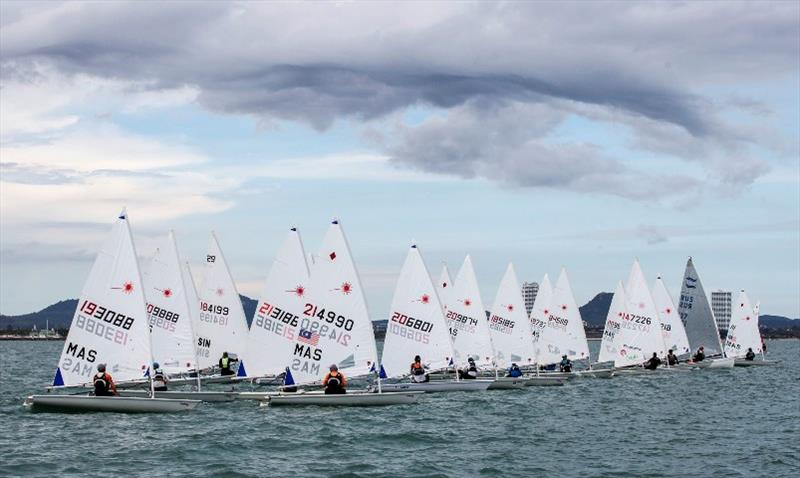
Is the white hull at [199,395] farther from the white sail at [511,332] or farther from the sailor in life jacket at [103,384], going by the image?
the white sail at [511,332]

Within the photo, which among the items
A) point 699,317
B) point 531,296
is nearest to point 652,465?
point 699,317

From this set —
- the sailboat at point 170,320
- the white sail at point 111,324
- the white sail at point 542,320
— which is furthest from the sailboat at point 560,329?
the white sail at point 111,324

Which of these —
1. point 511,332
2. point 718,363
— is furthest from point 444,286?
point 718,363

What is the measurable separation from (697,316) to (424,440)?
47.4 metres

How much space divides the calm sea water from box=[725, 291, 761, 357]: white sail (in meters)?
34.3

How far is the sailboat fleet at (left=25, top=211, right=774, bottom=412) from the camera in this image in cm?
3475

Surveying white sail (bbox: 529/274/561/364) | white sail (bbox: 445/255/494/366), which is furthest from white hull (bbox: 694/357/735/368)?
white sail (bbox: 445/255/494/366)

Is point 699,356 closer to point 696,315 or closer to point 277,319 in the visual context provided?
point 696,315

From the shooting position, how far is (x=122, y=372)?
34812 millimetres

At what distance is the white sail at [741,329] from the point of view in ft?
254

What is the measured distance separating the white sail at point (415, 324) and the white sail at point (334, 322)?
16.3 ft

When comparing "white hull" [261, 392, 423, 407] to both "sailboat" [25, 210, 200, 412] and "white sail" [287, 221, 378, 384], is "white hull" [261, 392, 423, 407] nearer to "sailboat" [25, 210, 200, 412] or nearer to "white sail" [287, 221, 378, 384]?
"white sail" [287, 221, 378, 384]

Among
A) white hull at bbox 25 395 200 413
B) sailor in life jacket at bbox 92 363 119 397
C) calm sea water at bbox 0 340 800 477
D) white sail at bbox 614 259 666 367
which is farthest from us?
white sail at bbox 614 259 666 367

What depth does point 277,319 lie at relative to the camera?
3941 cm
